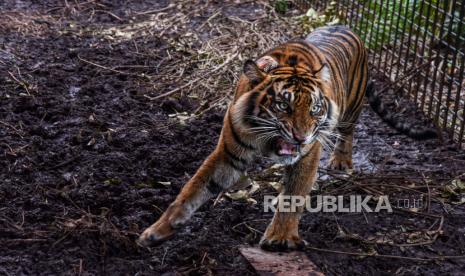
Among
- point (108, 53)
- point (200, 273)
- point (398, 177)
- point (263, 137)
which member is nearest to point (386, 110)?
point (398, 177)

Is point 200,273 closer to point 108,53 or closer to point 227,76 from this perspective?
point 227,76

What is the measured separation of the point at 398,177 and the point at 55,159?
2.35 meters

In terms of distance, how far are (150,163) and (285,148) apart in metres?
1.38

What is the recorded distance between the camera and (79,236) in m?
4.14

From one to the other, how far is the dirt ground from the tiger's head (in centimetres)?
62

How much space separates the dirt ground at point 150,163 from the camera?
4.16m

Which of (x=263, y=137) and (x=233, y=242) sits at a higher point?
(x=263, y=137)

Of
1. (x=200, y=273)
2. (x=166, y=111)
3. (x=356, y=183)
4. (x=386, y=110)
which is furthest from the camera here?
(x=166, y=111)

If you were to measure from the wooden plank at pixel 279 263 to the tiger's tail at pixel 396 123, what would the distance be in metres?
1.79

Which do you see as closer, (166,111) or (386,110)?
(386,110)

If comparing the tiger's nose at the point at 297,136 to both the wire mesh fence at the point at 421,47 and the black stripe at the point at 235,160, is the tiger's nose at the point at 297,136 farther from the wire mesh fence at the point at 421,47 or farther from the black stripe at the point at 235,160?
the wire mesh fence at the point at 421,47

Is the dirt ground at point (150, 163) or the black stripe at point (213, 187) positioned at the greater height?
the black stripe at point (213, 187)
